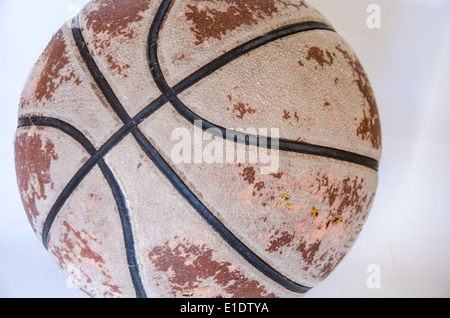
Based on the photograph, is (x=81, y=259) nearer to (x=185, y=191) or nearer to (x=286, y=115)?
(x=185, y=191)

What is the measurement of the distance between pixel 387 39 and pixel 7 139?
1.66 meters

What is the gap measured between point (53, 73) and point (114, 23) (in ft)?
0.61

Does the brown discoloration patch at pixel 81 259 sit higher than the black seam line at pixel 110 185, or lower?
lower

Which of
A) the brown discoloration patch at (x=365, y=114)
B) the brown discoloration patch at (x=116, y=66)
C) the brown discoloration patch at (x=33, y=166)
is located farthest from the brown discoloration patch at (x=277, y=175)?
the brown discoloration patch at (x=33, y=166)

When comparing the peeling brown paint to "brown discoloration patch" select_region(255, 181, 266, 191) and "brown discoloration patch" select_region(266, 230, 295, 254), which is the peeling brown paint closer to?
"brown discoloration patch" select_region(255, 181, 266, 191)

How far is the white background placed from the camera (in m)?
1.60

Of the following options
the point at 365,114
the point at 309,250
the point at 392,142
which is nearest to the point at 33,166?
the point at 309,250

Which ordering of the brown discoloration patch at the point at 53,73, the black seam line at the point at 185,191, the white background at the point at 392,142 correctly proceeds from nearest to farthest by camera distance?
the black seam line at the point at 185,191 → the brown discoloration patch at the point at 53,73 → the white background at the point at 392,142

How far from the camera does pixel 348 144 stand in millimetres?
898

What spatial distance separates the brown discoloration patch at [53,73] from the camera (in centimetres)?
89

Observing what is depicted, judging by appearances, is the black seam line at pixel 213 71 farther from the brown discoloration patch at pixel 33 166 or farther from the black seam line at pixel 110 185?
the brown discoloration patch at pixel 33 166

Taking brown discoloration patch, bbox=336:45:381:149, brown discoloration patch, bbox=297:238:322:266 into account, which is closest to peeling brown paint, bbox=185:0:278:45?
brown discoloration patch, bbox=336:45:381:149

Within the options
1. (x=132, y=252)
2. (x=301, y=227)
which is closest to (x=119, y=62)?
(x=132, y=252)

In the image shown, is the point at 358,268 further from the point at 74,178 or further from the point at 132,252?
the point at 74,178
